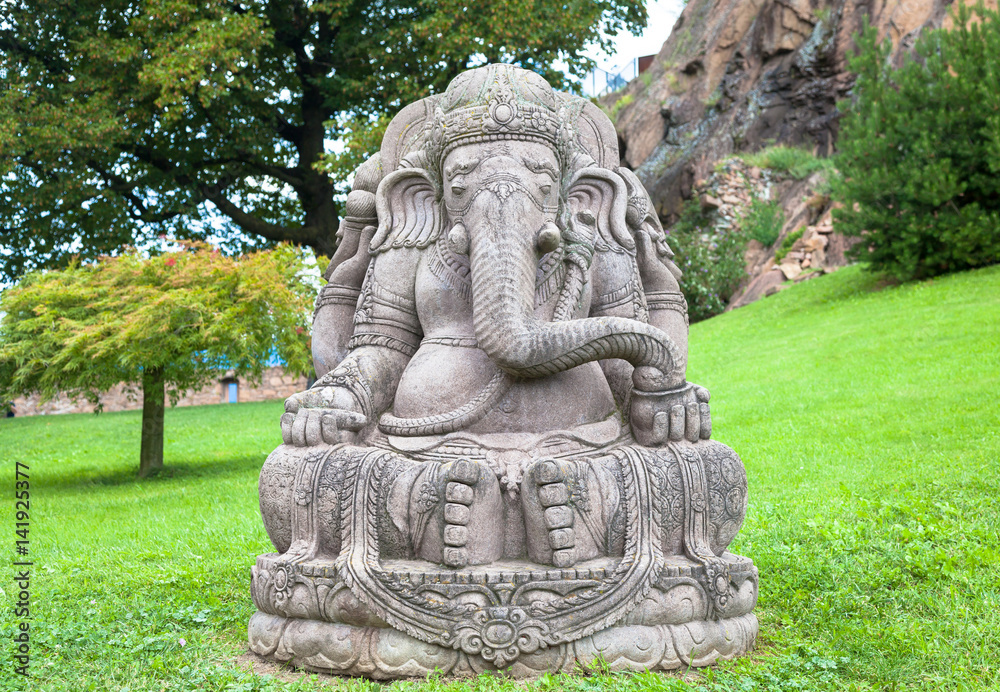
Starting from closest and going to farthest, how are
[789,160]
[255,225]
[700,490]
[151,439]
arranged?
[700,490]
[151,439]
[255,225]
[789,160]

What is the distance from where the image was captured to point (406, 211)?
387 cm

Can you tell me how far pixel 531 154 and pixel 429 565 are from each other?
65.7 inches

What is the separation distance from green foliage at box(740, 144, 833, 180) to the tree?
8.73m

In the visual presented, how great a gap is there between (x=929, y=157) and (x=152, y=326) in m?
12.4

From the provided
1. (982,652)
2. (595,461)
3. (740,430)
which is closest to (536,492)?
(595,461)

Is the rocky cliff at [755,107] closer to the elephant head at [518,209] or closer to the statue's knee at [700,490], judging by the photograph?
the elephant head at [518,209]

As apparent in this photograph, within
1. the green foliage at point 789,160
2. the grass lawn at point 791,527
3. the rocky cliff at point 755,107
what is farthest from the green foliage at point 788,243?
the grass lawn at point 791,527

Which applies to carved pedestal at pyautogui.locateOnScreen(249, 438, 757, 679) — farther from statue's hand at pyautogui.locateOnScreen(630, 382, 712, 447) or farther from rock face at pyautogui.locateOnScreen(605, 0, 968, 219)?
rock face at pyautogui.locateOnScreen(605, 0, 968, 219)

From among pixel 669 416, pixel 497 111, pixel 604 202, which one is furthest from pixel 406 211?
pixel 669 416

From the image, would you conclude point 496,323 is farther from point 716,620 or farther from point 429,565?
point 716,620

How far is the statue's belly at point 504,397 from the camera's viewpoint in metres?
3.49

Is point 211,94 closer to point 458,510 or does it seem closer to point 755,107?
point 458,510

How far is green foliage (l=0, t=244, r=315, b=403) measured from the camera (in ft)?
30.0

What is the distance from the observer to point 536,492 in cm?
312
